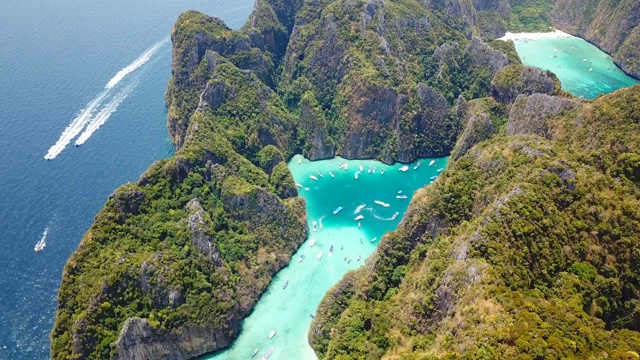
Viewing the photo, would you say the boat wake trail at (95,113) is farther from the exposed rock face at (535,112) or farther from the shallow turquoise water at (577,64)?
the shallow turquoise water at (577,64)

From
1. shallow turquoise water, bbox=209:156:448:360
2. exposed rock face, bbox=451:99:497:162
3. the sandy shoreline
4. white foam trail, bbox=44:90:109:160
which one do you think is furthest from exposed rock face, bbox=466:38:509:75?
white foam trail, bbox=44:90:109:160

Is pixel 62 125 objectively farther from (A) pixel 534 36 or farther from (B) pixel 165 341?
(A) pixel 534 36

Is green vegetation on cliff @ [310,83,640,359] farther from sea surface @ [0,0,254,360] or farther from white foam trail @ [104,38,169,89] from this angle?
white foam trail @ [104,38,169,89]

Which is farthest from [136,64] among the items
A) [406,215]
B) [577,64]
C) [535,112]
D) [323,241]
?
[577,64]

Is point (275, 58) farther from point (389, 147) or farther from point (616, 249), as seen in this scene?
point (616, 249)

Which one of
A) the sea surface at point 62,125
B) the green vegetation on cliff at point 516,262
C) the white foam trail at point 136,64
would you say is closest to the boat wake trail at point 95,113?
the white foam trail at point 136,64

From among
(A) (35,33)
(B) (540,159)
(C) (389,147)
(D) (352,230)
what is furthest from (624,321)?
(A) (35,33)

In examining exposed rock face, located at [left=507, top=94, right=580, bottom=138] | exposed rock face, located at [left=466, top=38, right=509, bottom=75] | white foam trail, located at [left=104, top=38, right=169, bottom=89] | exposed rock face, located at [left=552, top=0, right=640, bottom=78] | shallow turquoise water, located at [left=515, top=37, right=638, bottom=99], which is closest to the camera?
exposed rock face, located at [left=507, top=94, right=580, bottom=138]
